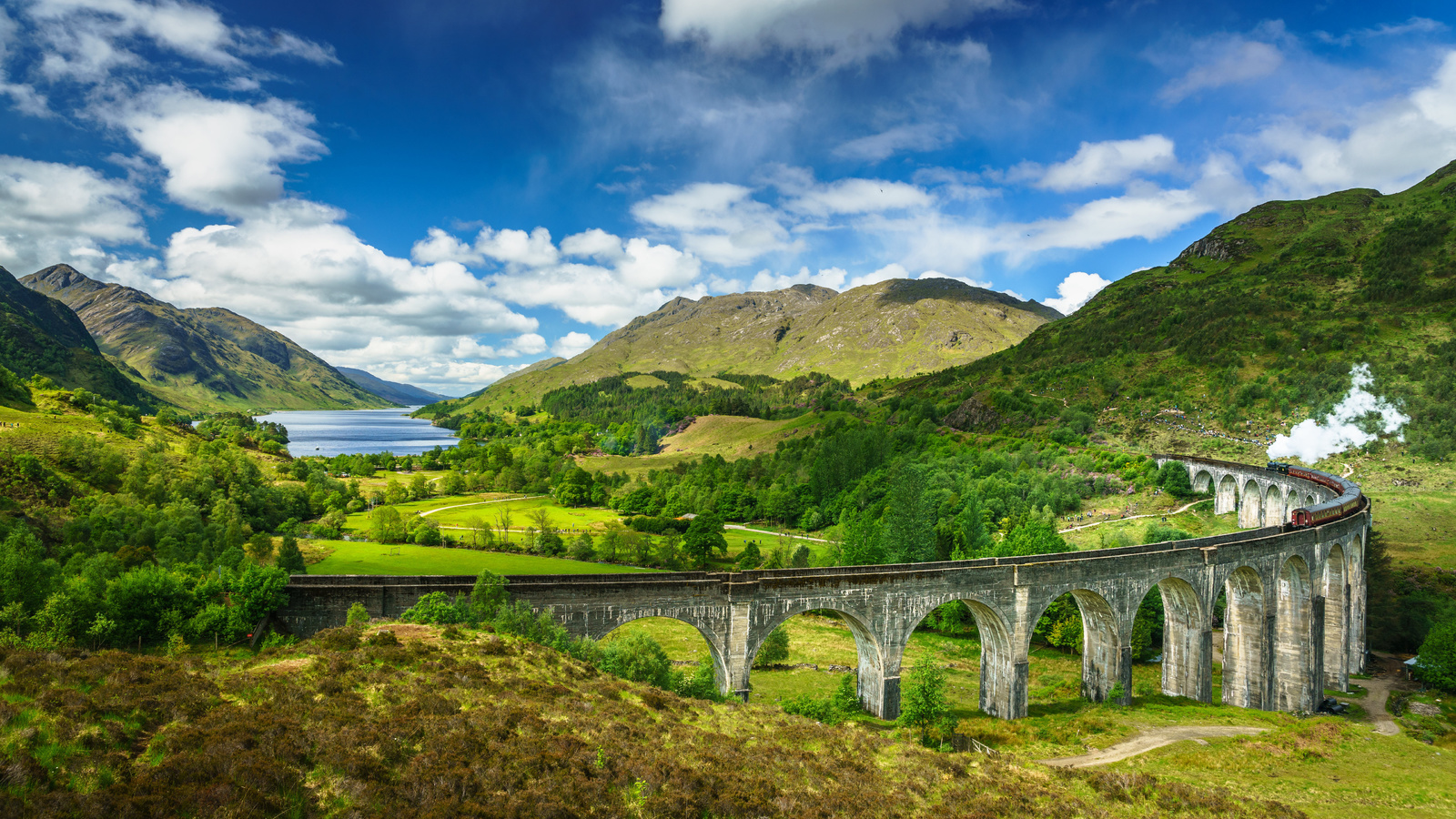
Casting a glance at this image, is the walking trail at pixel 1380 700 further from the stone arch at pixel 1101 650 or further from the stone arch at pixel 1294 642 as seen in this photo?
the stone arch at pixel 1101 650

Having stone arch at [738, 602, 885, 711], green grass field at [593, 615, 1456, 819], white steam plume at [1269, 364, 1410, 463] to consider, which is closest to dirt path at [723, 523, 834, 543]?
green grass field at [593, 615, 1456, 819]

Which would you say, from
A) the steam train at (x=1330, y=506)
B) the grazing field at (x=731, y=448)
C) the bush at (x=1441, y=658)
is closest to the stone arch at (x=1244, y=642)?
the steam train at (x=1330, y=506)

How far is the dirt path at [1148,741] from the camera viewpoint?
3178cm

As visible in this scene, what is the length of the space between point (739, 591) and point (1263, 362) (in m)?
141

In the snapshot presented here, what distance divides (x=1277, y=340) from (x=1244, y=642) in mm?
116981

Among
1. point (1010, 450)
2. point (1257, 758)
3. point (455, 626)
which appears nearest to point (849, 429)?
point (1010, 450)

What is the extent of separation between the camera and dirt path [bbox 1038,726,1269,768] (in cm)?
3178

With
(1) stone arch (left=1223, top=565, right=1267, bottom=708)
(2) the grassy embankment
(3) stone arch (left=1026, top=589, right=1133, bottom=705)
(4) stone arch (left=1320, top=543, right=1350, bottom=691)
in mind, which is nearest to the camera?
(2) the grassy embankment

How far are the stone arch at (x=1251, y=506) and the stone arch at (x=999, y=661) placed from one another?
62.1m

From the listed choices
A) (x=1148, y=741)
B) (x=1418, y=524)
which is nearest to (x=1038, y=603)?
(x=1148, y=741)

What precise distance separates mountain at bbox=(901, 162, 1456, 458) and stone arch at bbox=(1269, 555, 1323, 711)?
64367mm

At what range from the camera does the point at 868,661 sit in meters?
37.5

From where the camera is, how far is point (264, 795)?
1364 centimetres

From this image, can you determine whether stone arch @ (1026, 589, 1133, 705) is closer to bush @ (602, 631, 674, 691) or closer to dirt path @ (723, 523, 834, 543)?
bush @ (602, 631, 674, 691)
